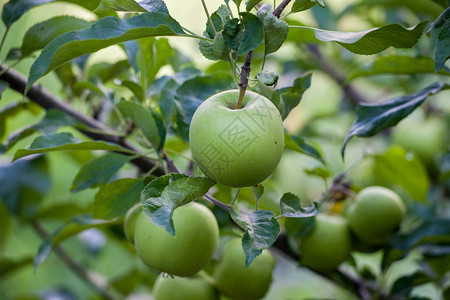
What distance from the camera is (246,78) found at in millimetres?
462

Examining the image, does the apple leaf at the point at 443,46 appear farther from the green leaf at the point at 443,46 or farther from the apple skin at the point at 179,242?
the apple skin at the point at 179,242

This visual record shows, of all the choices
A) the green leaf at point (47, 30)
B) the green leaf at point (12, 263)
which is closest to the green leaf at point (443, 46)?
the green leaf at point (47, 30)

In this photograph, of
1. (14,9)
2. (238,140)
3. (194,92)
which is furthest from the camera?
(14,9)

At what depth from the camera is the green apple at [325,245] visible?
0.82 meters

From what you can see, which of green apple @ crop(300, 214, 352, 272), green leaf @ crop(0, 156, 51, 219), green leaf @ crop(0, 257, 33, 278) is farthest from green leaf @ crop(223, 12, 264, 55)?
green leaf @ crop(0, 257, 33, 278)

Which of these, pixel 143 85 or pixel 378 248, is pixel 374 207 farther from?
pixel 143 85

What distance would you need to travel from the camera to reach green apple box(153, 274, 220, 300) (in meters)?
0.71

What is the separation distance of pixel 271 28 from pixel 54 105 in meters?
0.49

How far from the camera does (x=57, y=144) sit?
57 centimetres

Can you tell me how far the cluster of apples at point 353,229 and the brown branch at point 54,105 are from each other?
32cm

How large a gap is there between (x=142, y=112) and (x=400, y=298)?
61cm

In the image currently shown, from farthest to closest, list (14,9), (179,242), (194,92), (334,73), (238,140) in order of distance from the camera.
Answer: (334,73)
(14,9)
(194,92)
(179,242)
(238,140)

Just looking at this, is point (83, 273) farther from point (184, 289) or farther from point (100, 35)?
point (100, 35)

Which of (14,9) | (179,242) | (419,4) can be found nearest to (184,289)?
(179,242)
